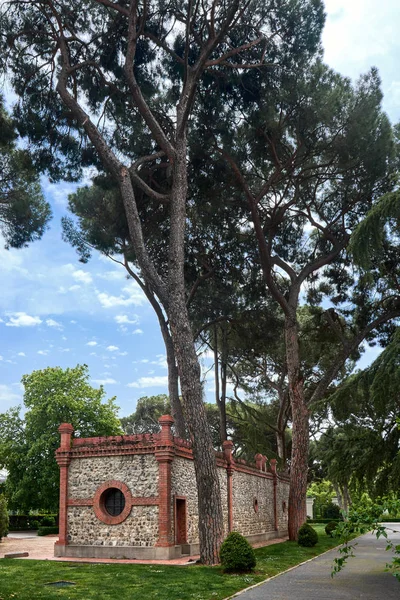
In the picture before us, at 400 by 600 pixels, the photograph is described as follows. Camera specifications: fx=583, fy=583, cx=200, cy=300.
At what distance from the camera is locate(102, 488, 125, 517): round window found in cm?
1770

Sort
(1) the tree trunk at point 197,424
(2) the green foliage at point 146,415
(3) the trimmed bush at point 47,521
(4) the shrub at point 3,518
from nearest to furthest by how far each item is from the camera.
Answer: (1) the tree trunk at point 197,424
(4) the shrub at point 3,518
(3) the trimmed bush at point 47,521
(2) the green foliage at point 146,415

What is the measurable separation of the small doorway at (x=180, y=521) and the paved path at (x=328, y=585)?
3807 millimetres

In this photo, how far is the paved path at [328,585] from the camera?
33.3ft

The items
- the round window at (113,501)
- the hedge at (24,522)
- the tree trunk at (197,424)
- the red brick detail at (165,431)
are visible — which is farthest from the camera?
the hedge at (24,522)

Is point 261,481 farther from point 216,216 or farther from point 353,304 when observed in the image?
point 216,216

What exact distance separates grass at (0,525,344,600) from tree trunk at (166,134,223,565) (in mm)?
776

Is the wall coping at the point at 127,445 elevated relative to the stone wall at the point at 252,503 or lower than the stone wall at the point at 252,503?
elevated

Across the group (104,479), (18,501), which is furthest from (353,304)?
(18,501)

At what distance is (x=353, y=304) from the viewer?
23391 millimetres

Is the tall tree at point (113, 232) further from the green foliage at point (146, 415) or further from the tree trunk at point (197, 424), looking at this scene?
the green foliage at point (146, 415)

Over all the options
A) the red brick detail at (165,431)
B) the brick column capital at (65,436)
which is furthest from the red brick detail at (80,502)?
the red brick detail at (165,431)

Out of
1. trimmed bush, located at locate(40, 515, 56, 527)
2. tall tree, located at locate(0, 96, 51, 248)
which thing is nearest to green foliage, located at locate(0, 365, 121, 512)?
trimmed bush, located at locate(40, 515, 56, 527)

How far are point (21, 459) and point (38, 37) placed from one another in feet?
71.0

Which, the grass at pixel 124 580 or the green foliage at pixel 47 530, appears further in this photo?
the green foliage at pixel 47 530
